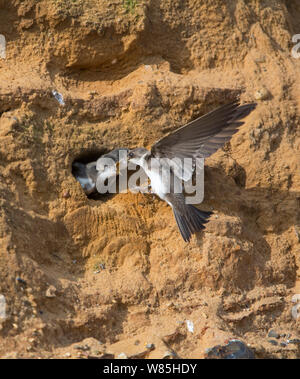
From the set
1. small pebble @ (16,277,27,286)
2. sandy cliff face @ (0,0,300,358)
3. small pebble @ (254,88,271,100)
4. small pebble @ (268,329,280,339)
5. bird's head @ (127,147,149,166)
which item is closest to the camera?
small pebble @ (16,277,27,286)

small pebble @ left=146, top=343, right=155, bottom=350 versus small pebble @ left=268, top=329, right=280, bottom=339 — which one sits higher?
small pebble @ left=146, top=343, right=155, bottom=350


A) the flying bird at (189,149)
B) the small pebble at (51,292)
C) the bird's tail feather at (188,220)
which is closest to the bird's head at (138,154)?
the flying bird at (189,149)

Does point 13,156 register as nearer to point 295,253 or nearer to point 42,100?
point 42,100

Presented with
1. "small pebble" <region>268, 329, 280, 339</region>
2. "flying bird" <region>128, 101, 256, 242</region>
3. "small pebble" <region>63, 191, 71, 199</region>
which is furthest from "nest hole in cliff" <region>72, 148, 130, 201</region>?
"small pebble" <region>268, 329, 280, 339</region>

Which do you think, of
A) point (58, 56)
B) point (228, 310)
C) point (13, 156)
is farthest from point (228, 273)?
point (58, 56)

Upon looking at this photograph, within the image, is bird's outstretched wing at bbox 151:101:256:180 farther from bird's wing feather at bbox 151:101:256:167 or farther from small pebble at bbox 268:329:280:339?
small pebble at bbox 268:329:280:339

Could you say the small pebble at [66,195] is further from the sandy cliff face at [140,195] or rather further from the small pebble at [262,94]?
the small pebble at [262,94]

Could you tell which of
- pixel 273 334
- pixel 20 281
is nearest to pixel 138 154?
pixel 20 281

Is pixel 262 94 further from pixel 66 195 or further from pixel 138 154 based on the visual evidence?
pixel 66 195
